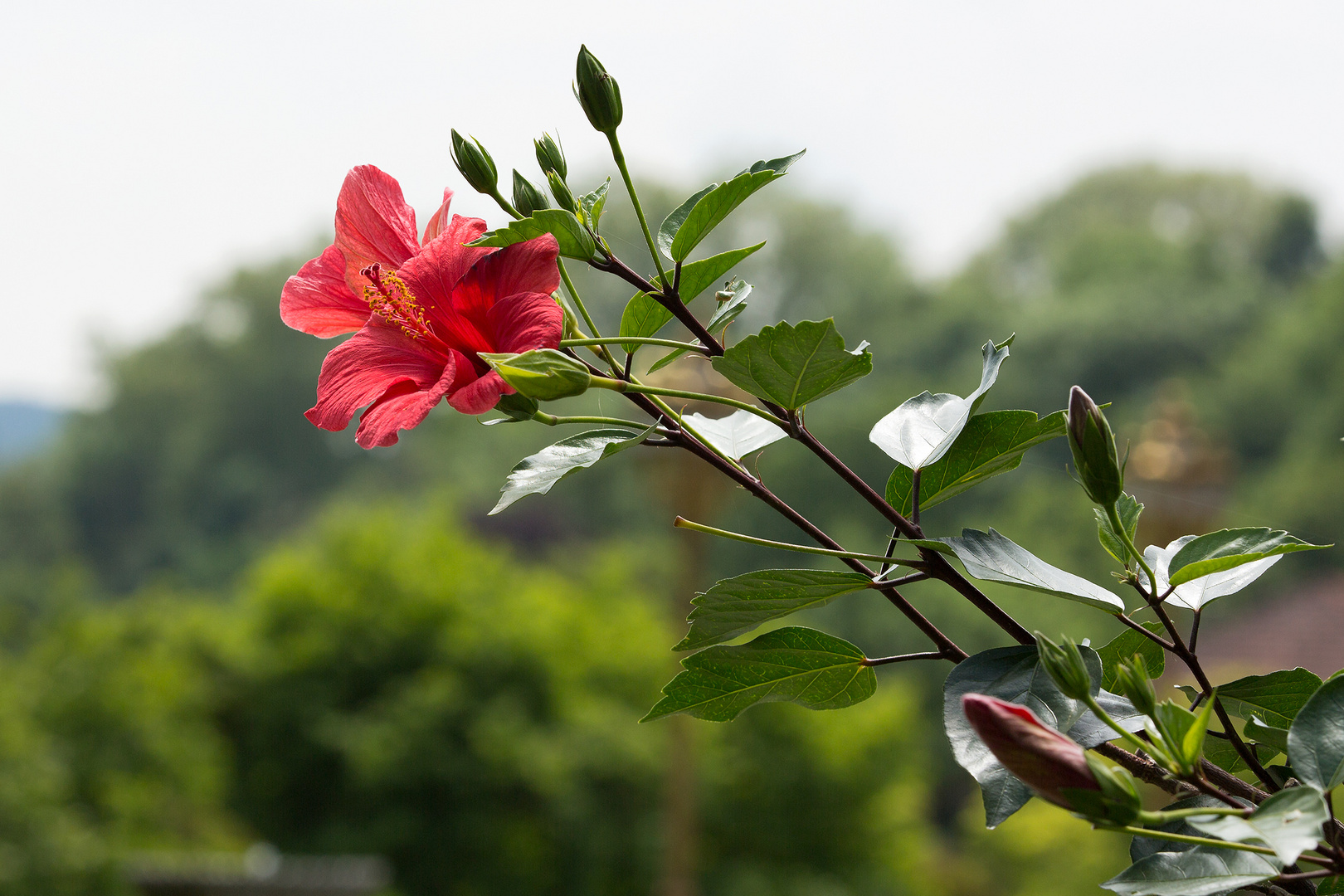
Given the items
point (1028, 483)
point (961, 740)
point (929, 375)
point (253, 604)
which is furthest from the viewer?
point (929, 375)

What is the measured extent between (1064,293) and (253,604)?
813 cm

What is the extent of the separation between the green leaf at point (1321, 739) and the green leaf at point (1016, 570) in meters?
0.04

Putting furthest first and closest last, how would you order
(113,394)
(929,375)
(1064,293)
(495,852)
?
(113,394) < (1064,293) < (929,375) < (495,852)

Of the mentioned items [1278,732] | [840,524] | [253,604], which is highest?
[1278,732]

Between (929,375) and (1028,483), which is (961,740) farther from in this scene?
(929,375)

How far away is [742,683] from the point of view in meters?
0.24

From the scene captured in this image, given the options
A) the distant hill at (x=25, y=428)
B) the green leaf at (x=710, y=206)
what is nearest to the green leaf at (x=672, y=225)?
the green leaf at (x=710, y=206)

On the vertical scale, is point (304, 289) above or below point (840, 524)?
above

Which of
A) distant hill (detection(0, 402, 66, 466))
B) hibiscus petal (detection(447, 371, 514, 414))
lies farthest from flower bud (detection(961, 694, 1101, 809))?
distant hill (detection(0, 402, 66, 466))

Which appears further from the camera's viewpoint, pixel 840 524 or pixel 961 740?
pixel 840 524

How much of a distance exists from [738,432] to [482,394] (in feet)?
0.30

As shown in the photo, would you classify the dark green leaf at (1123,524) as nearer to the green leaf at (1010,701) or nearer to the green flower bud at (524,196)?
the green leaf at (1010,701)

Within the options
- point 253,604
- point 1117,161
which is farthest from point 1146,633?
point 1117,161

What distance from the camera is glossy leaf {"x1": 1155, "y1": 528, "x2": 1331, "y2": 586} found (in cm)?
20
